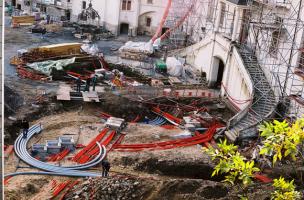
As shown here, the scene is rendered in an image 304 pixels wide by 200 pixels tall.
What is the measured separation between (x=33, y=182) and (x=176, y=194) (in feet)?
22.3

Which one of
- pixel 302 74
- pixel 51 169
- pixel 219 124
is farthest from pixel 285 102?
pixel 51 169

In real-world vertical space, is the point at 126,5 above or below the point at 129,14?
above

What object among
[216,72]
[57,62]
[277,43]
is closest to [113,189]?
[277,43]

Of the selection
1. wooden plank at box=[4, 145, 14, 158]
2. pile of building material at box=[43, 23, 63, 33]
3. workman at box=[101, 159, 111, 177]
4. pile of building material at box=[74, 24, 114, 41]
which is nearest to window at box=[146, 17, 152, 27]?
pile of building material at box=[74, 24, 114, 41]

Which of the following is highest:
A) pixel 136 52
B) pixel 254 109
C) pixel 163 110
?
pixel 136 52

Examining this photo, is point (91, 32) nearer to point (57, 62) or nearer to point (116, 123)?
point (57, 62)

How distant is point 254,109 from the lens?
98.4ft

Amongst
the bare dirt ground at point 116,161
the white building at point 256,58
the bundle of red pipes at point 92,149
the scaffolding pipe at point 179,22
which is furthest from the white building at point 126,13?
the bundle of red pipes at point 92,149

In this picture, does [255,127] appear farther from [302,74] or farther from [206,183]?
[206,183]

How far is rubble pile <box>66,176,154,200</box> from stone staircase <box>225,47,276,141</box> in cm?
931

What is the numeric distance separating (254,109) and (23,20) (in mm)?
36872

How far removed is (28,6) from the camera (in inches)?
2498

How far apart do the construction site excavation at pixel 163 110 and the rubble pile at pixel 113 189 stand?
56 mm

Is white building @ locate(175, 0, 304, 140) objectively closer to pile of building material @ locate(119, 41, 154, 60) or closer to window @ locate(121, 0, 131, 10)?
pile of building material @ locate(119, 41, 154, 60)
